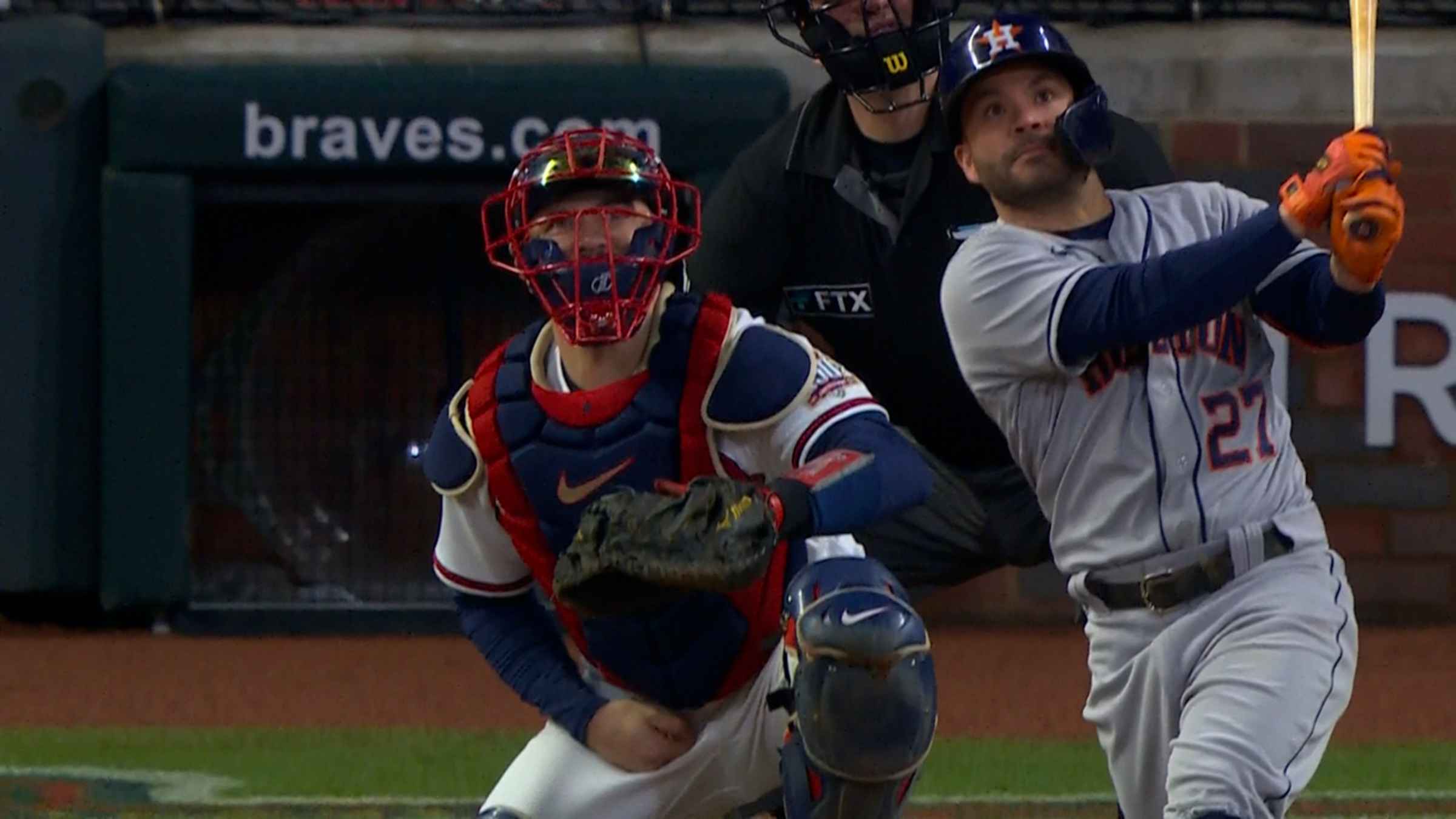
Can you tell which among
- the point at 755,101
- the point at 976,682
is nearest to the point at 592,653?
the point at 976,682

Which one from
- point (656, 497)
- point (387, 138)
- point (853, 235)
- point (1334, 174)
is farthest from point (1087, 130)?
point (387, 138)

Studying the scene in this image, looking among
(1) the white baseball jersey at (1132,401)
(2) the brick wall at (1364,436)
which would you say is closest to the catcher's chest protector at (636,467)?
(1) the white baseball jersey at (1132,401)

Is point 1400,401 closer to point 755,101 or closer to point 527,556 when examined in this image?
point 755,101

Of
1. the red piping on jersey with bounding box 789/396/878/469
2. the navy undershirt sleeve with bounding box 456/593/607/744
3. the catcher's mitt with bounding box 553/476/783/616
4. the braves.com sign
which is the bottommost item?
the navy undershirt sleeve with bounding box 456/593/607/744

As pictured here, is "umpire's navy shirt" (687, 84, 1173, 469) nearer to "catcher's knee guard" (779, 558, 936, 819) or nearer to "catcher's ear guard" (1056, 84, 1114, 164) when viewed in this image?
"catcher's ear guard" (1056, 84, 1114, 164)

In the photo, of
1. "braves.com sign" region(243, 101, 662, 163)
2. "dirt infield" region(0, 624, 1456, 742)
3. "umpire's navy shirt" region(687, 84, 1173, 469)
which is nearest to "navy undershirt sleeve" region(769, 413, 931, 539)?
"umpire's navy shirt" region(687, 84, 1173, 469)
